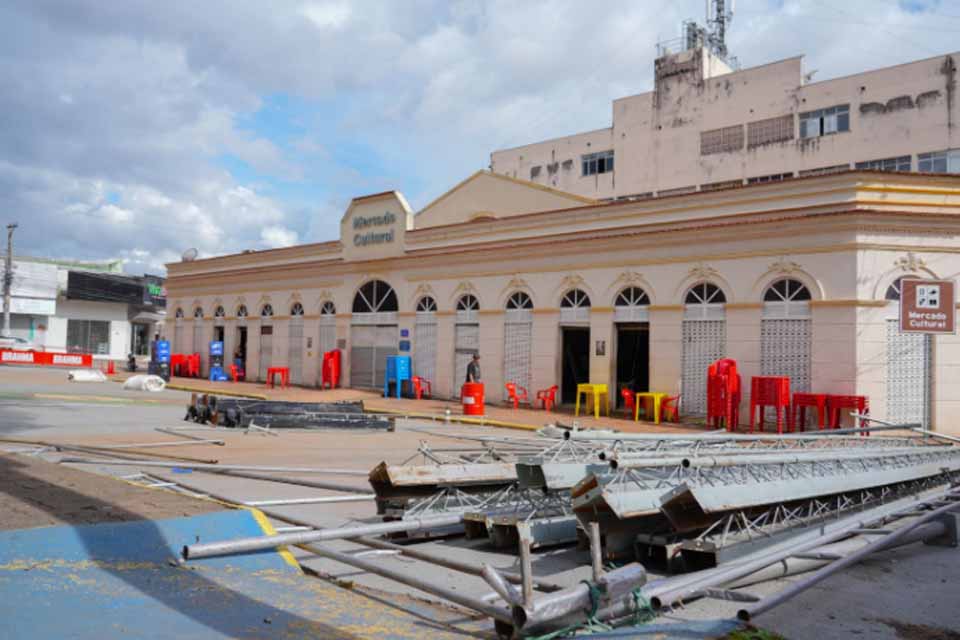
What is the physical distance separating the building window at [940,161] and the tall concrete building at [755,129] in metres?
0.04

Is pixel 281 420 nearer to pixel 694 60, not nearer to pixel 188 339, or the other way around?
pixel 188 339

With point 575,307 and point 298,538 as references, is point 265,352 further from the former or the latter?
point 298,538

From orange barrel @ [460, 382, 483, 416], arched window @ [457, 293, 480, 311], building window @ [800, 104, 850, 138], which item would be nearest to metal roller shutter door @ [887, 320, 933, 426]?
orange barrel @ [460, 382, 483, 416]

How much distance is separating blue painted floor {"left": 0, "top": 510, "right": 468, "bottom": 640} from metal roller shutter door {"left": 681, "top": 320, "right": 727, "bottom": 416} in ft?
49.4

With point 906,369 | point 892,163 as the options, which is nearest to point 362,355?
point 906,369

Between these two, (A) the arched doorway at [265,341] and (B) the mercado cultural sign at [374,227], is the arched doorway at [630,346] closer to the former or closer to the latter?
(B) the mercado cultural sign at [374,227]

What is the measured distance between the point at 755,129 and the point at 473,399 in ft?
76.9

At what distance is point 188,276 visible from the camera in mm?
36969

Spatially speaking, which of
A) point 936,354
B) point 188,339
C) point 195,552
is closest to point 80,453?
point 195,552

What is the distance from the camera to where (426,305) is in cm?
2606

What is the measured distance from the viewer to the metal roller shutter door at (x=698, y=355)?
18.9 metres

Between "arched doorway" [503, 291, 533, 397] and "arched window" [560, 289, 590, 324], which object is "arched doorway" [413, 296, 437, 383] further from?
"arched window" [560, 289, 590, 324]

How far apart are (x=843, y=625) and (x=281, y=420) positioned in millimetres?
13532

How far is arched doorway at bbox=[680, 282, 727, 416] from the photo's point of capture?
18953mm
